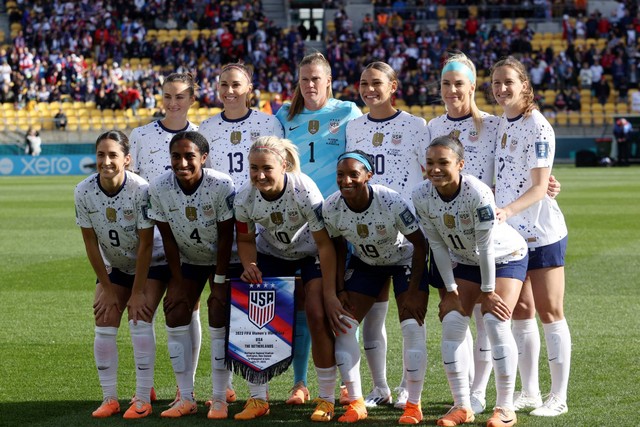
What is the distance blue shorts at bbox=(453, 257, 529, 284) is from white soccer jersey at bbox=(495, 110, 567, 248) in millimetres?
255

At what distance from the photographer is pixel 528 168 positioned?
6.15 metres

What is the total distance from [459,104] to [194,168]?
1.72 metres

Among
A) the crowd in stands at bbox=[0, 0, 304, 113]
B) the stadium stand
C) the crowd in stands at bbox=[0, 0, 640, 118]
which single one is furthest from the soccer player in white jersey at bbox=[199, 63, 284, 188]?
the crowd in stands at bbox=[0, 0, 304, 113]

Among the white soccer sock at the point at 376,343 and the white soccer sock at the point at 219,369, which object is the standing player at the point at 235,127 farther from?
the white soccer sock at the point at 376,343

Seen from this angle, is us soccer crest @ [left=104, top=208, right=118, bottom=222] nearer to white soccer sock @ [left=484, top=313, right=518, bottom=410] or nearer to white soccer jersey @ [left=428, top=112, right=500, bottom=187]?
white soccer jersey @ [left=428, top=112, right=500, bottom=187]

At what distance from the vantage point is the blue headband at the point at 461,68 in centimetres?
639

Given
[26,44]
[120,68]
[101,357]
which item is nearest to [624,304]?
[101,357]

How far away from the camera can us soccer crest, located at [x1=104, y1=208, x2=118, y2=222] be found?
6344mm

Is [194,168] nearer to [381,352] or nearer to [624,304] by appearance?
[381,352]

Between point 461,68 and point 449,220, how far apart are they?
1112 millimetres

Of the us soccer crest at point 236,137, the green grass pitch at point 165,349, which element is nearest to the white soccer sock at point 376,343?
the green grass pitch at point 165,349

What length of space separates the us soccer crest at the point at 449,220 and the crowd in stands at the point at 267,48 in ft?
98.9

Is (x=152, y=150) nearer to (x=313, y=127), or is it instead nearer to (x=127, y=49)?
(x=313, y=127)

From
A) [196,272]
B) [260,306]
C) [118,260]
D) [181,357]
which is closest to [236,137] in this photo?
[196,272]
